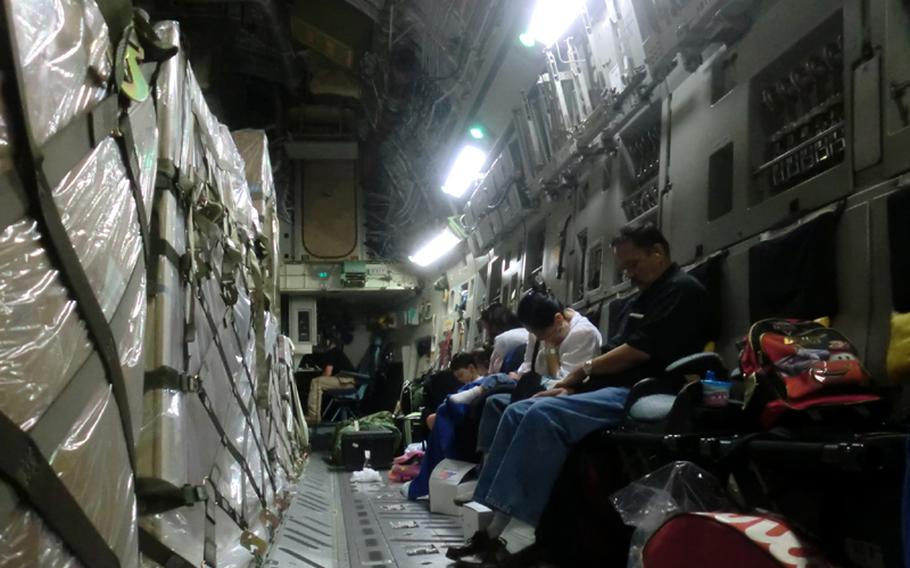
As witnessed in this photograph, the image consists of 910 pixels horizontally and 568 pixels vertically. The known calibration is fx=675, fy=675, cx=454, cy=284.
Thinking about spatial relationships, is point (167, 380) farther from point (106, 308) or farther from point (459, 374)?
point (459, 374)

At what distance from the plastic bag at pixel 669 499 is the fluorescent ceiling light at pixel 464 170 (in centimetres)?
513

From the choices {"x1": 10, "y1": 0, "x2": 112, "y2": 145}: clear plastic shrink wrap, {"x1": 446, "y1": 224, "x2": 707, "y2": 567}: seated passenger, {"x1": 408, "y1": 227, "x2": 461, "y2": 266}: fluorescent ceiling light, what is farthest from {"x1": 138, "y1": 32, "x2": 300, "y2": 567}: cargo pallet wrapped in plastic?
{"x1": 408, "y1": 227, "x2": 461, "y2": 266}: fluorescent ceiling light

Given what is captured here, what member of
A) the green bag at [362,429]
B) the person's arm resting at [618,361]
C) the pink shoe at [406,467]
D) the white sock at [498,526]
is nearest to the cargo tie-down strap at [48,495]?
the white sock at [498,526]

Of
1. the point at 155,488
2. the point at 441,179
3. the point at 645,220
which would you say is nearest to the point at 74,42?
the point at 155,488

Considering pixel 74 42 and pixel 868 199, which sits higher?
pixel 74 42

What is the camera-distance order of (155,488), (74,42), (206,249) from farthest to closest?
1. (206,249)
2. (155,488)
3. (74,42)

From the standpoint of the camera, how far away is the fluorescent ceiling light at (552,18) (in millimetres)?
4211

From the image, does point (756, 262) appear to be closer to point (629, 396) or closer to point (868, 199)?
point (868, 199)

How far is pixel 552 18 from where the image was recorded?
433cm

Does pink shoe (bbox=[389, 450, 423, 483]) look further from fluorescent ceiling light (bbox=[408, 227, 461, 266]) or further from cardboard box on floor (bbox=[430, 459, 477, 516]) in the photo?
fluorescent ceiling light (bbox=[408, 227, 461, 266])

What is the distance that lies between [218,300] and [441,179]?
5367mm

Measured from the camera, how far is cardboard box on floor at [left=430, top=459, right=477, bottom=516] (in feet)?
12.8

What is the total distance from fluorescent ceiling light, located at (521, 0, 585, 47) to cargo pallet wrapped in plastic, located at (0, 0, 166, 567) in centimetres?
331

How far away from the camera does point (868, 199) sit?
77.8 inches
